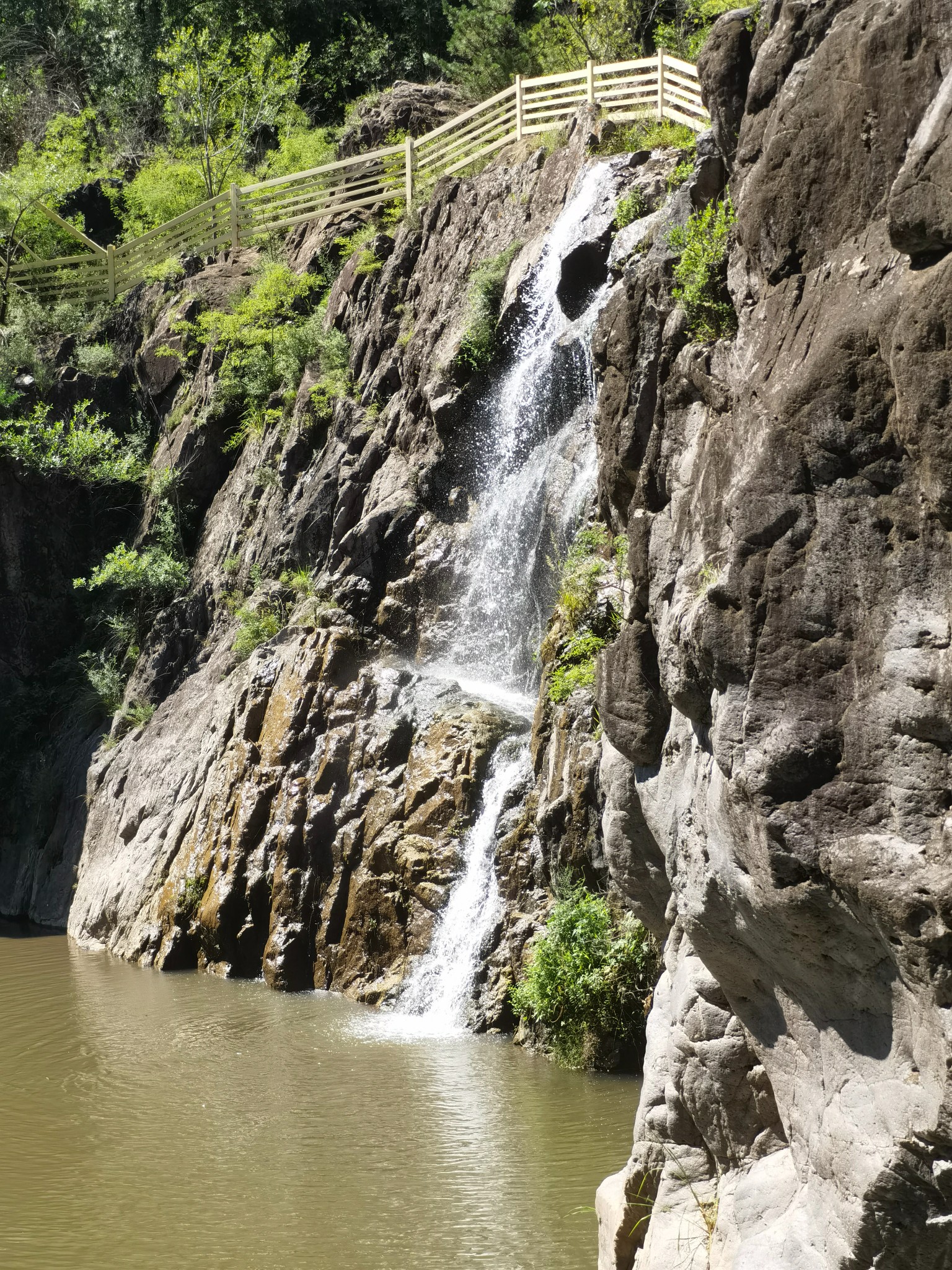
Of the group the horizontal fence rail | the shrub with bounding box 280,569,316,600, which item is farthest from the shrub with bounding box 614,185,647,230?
the shrub with bounding box 280,569,316,600

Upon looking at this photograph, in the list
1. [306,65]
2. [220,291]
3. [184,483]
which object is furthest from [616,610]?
[306,65]

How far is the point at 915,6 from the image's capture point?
4.82 meters

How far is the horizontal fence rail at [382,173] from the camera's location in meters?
19.8

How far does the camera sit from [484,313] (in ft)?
60.5

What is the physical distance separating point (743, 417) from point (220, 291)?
22144mm

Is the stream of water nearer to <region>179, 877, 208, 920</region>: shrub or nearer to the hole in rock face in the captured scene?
the hole in rock face

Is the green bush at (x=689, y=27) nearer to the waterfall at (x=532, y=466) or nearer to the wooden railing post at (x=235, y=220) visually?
the waterfall at (x=532, y=466)

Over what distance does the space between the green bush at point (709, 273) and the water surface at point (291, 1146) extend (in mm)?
5112

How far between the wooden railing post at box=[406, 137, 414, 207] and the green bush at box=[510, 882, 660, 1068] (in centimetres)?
1562

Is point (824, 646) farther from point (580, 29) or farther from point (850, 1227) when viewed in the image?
point (580, 29)

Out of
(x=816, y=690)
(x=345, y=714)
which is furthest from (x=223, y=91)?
(x=816, y=690)

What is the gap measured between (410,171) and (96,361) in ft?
26.1

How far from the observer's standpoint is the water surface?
24.9 ft

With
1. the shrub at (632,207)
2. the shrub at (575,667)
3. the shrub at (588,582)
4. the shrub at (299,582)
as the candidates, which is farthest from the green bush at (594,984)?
the shrub at (299,582)
